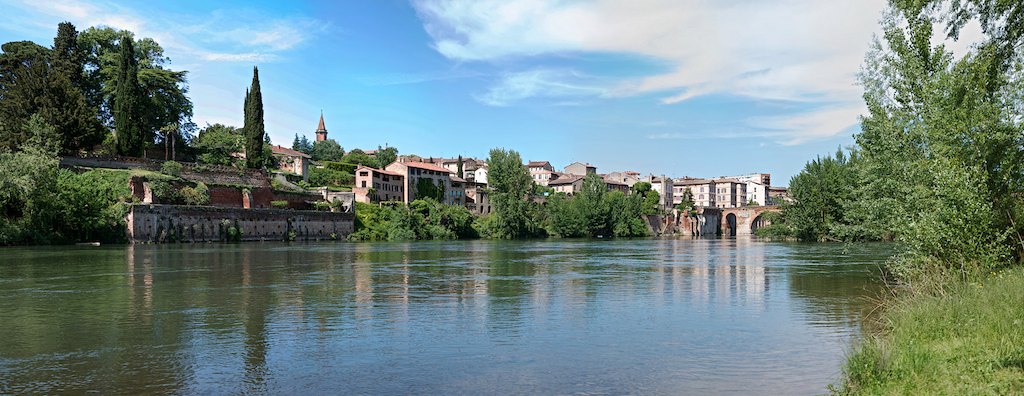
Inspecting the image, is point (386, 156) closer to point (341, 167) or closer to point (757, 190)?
point (341, 167)

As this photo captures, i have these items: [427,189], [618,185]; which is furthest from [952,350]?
[618,185]

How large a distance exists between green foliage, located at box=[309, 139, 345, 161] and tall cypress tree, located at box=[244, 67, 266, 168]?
53.0 metres

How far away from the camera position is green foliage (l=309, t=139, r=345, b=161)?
126562 mm

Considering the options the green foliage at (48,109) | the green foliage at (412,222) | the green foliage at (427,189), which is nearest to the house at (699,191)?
the green foliage at (427,189)

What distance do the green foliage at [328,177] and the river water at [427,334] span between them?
71.2 m

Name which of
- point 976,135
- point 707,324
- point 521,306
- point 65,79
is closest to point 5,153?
point 65,79

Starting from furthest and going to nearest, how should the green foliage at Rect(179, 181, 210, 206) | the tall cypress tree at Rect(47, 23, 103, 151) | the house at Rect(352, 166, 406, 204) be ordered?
the house at Rect(352, 166, 406, 204), the green foliage at Rect(179, 181, 210, 206), the tall cypress tree at Rect(47, 23, 103, 151)

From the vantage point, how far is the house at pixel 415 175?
9975 centimetres

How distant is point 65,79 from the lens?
5788cm

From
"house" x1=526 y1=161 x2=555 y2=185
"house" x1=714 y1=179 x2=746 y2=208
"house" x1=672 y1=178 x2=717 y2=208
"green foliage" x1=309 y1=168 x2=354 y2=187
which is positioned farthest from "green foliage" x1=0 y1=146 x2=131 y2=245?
"house" x1=714 y1=179 x2=746 y2=208

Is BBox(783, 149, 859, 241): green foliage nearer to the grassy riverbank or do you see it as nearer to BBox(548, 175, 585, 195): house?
the grassy riverbank

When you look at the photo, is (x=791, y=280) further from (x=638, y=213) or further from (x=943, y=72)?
(x=638, y=213)

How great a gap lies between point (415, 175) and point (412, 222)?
23.1 m

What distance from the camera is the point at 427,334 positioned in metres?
12.8
